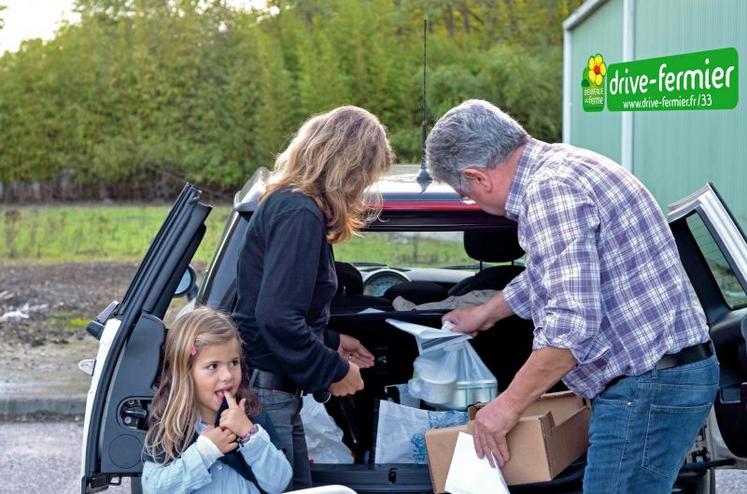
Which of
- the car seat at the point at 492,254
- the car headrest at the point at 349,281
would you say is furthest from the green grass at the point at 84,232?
the car seat at the point at 492,254

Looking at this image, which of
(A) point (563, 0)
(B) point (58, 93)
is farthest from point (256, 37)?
(A) point (563, 0)

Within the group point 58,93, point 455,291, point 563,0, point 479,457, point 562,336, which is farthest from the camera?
point 563,0

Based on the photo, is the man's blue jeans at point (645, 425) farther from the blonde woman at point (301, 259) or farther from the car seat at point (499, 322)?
the car seat at point (499, 322)

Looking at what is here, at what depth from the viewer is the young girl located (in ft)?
10.5

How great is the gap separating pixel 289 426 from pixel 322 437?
23.6 inches

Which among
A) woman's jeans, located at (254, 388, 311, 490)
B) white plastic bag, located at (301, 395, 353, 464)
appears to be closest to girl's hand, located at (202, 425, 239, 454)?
woman's jeans, located at (254, 388, 311, 490)

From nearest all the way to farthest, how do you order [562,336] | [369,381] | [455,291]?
1. [562,336]
2. [369,381]
3. [455,291]

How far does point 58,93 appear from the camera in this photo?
68.2 ft

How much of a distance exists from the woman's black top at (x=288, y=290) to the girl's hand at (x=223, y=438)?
0.24 meters

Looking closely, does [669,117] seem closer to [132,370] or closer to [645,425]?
[645,425]

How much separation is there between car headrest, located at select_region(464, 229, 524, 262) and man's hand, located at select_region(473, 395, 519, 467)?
1.45 m

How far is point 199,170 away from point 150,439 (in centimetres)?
1805

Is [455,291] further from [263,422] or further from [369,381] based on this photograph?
[263,422]

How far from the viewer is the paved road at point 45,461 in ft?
19.4
